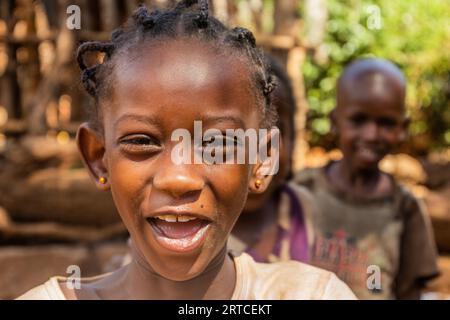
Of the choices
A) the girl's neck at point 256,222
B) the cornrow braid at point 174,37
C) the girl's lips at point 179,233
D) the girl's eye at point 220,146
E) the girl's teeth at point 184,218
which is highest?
the cornrow braid at point 174,37

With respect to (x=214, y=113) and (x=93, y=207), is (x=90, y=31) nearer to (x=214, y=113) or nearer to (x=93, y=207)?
(x=93, y=207)

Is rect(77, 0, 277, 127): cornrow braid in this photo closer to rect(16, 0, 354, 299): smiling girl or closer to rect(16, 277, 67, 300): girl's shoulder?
rect(16, 0, 354, 299): smiling girl

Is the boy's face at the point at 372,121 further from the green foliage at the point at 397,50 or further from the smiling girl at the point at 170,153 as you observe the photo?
the green foliage at the point at 397,50

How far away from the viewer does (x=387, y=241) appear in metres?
3.14

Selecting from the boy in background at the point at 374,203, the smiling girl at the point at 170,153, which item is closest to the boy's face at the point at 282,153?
the boy in background at the point at 374,203

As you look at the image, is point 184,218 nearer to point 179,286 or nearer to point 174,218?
point 174,218

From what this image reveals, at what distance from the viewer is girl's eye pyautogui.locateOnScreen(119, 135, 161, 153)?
1.40 meters

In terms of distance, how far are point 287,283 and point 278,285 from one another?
0.02 m

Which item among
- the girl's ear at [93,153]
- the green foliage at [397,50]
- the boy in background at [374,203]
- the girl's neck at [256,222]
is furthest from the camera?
the green foliage at [397,50]

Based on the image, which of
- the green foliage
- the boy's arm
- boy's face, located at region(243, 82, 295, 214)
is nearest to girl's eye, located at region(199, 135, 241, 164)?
boy's face, located at region(243, 82, 295, 214)

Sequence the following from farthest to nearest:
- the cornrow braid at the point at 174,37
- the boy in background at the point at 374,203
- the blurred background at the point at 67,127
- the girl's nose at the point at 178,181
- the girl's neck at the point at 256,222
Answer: the blurred background at the point at 67,127 < the boy in background at the point at 374,203 < the girl's neck at the point at 256,222 < the cornrow braid at the point at 174,37 < the girl's nose at the point at 178,181

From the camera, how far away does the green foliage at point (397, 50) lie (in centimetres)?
855

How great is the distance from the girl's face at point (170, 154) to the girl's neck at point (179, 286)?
0.08 m

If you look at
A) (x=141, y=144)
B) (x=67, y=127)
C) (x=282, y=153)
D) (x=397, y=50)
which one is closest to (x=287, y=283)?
(x=141, y=144)
